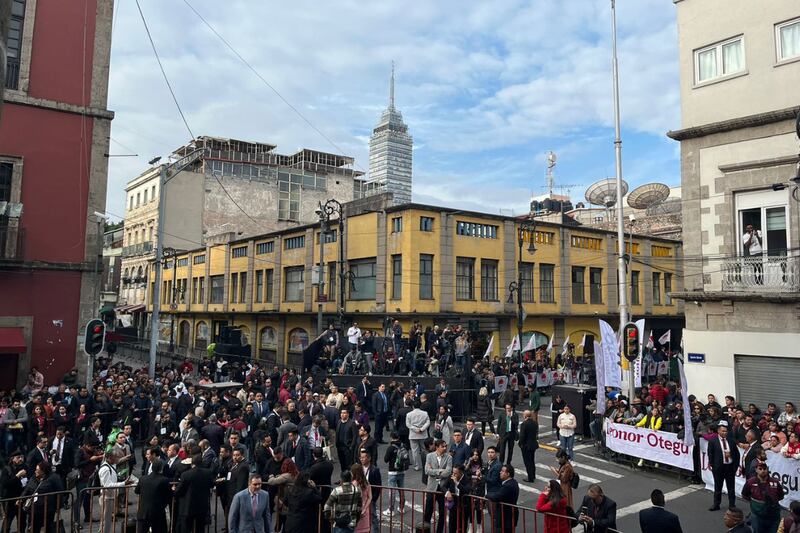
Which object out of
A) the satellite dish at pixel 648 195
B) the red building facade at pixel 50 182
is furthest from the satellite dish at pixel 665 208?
the red building facade at pixel 50 182

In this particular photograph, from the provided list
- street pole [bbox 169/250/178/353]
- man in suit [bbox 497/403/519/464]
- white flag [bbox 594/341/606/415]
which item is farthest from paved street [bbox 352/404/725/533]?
street pole [bbox 169/250/178/353]

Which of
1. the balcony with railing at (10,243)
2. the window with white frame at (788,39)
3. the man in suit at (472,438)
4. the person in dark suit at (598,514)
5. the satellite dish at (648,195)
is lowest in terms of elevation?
the person in dark suit at (598,514)

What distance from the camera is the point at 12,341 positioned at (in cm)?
1872

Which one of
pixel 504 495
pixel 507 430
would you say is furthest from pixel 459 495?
pixel 507 430

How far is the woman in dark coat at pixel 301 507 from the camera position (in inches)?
319

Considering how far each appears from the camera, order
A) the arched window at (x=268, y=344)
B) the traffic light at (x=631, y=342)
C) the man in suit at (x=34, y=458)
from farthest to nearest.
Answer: the arched window at (x=268, y=344) < the traffic light at (x=631, y=342) < the man in suit at (x=34, y=458)

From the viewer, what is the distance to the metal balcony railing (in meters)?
15.5

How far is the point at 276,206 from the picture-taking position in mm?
54938

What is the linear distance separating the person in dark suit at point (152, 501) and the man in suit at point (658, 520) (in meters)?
7.03

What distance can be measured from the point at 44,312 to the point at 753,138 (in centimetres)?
2382

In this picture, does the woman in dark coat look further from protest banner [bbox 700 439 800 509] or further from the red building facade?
the red building facade

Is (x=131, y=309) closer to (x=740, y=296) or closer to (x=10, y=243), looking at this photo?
(x=10, y=243)

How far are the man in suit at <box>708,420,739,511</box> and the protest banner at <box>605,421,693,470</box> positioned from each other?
1443 millimetres

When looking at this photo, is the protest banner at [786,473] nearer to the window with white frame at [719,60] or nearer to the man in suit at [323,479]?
the man in suit at [323,479]
